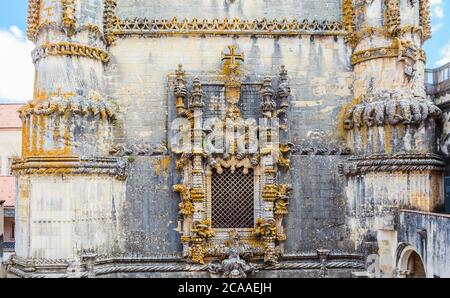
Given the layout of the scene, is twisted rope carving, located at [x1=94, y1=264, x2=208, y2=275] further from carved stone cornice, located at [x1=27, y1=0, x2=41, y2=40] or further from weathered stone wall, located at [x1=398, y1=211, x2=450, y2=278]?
carved stone cornice, located at [x1=27, y1=0, x2=41, y2=40]

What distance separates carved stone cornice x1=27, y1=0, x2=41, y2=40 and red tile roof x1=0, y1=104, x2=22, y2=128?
17.7 m

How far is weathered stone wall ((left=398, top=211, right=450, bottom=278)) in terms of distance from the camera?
11188 millimetres

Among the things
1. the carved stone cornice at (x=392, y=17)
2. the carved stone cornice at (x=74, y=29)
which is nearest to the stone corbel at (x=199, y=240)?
the carved stone cornice at (x=74, y=29)

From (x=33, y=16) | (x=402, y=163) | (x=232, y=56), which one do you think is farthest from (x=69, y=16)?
(x=402, y=163)

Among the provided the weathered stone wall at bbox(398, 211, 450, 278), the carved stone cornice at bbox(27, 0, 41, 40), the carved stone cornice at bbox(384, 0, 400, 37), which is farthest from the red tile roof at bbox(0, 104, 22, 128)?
the weathered stone wall at bbox(398, 211, 450, 278)

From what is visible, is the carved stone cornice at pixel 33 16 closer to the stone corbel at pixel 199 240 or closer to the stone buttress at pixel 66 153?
the stone buttress at pixel 66 153

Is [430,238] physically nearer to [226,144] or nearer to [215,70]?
[226,144]

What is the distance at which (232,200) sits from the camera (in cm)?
1566

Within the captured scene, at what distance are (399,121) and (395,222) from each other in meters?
3.30

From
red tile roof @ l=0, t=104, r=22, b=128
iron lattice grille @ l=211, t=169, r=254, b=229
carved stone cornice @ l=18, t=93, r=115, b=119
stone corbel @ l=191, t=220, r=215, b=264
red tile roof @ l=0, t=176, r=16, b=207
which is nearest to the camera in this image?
carved stone cornice @ l=18, t=93, r=115, b=119

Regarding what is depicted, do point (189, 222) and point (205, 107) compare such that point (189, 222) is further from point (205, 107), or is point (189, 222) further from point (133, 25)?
point (133, 25)

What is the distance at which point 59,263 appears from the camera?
1362 cm

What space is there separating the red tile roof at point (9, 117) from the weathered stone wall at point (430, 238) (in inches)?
1071
